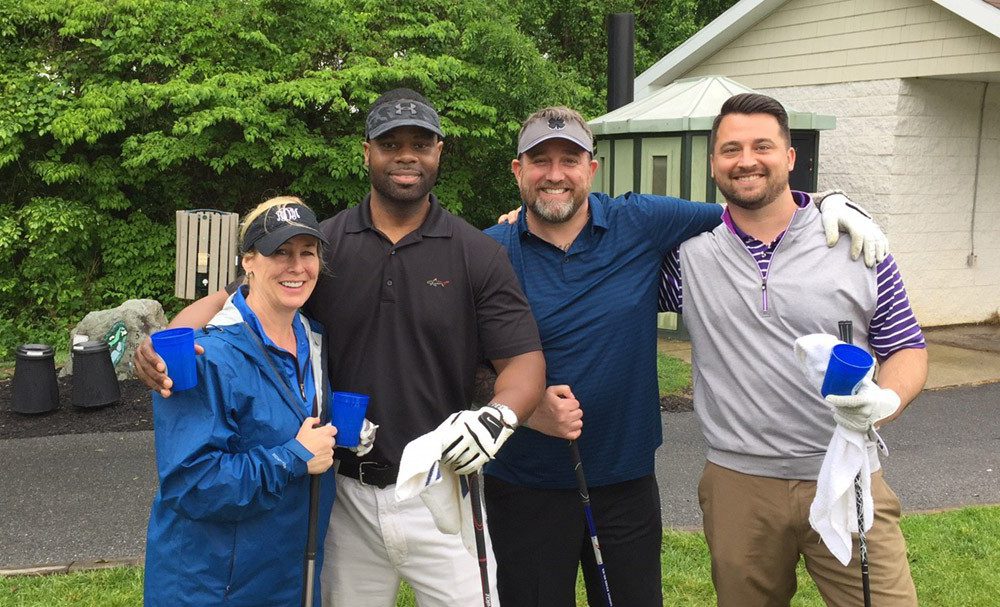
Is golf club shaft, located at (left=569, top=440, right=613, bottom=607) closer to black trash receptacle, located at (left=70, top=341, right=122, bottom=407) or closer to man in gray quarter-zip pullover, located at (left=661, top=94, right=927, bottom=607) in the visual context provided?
man in gray quarter-zip pullover, located at (left=661, top=94, right=927, bottom=607)

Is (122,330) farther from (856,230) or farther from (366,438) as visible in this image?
(856,230)

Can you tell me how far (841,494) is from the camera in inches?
103

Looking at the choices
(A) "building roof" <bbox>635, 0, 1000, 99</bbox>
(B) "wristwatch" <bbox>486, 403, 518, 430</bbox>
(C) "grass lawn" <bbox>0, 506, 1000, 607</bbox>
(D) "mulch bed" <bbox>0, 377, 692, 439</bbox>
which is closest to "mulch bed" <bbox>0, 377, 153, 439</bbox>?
(D) "mulch bed" <bbox>0, 377, 692, 439</bbox>

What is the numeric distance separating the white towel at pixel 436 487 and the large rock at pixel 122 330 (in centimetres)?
638

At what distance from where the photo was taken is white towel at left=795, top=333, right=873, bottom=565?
2.62 meters

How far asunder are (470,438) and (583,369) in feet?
2.27

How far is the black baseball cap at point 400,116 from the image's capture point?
2.97 metres

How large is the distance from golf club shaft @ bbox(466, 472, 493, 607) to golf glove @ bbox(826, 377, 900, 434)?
1.10m

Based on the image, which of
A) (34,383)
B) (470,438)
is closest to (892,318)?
(470,438)

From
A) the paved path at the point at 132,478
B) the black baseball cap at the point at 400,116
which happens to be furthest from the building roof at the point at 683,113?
the black baseball cap at the point at 400,116

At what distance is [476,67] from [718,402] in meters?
8.56

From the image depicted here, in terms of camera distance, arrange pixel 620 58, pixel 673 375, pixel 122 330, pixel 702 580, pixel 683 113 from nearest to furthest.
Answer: pixel 702 580
pixel 673 375
pixel 122 330
pixel 683 113
pixel 620 58

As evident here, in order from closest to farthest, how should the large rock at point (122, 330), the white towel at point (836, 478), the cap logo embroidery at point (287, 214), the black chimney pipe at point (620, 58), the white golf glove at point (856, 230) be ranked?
the white towel at point (836, 478), the cap logo embroidery at point (287, 214), the white golf glove at point (856, 230), the large rock at point (122, 330), the black chimney pipe at point (620, 58)

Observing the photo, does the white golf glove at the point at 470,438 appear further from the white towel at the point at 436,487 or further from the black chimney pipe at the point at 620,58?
the black chimney pipe at the point at 620,58
